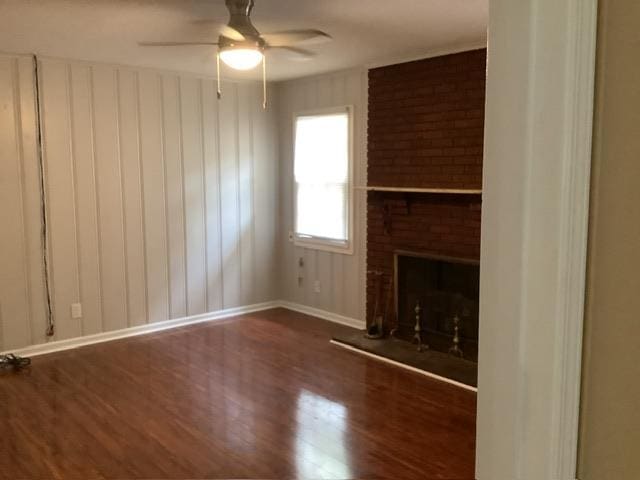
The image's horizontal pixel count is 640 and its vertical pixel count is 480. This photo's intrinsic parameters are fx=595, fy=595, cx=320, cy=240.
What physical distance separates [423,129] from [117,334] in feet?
10.9

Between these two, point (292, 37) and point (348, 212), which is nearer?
point (292, 37)

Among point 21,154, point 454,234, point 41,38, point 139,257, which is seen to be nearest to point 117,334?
point 139,257

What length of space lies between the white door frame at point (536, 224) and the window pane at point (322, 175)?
513 cm

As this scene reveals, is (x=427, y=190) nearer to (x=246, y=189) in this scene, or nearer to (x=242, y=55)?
(x=242, y=55)

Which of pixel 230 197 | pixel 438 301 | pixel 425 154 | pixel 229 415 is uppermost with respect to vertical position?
pixel 425 154

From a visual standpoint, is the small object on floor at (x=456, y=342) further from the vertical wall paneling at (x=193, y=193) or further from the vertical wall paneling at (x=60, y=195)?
the vertical wall paneling at (x=60, y=195)

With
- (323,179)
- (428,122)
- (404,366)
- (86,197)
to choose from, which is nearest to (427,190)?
(428,122)

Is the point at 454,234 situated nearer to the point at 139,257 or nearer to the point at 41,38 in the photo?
the point at 139,257

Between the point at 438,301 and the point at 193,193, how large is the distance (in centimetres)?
265

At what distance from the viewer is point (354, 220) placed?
19.1 feet

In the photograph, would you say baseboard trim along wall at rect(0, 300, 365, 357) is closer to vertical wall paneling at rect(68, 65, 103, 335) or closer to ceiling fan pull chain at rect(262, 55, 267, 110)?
vertical wall paneling at rect(68, 65, 103, 335)

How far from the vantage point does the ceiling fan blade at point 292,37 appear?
11.0 ft

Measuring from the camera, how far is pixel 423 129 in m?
5.02

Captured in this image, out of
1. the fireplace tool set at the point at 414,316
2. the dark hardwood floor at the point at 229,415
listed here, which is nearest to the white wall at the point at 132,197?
the dark hardwood floor at the point at 229,415
